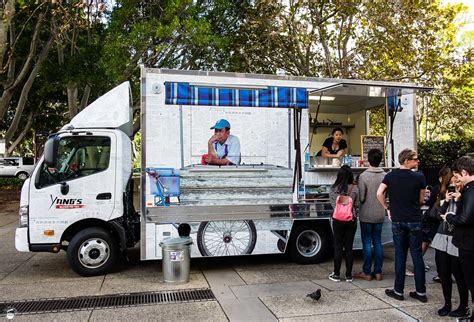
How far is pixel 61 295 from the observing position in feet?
18.6

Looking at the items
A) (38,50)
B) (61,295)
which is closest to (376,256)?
(61,295)

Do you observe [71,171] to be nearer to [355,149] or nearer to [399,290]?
[399,290]

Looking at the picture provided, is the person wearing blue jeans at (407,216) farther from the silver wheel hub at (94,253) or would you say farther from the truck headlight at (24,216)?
the truck headlight at (24,216)

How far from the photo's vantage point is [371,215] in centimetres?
605

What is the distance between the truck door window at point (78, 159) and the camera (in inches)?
251

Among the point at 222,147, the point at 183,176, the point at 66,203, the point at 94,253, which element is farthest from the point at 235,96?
the point at 94,253

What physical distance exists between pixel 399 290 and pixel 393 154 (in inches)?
113

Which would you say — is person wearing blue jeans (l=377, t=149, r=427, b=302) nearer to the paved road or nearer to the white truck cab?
the paved road

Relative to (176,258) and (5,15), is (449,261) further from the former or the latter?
(5,15)

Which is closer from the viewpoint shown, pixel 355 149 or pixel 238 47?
pixel 355 149

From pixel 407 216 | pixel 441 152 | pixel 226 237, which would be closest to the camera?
pixel 407 216

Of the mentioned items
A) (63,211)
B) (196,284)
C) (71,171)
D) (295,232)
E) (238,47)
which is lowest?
(196,284)

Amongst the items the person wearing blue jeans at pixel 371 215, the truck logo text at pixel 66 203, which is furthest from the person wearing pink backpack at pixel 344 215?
the truck logo text at pixel 66 203

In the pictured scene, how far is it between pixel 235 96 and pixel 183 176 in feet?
4.89
